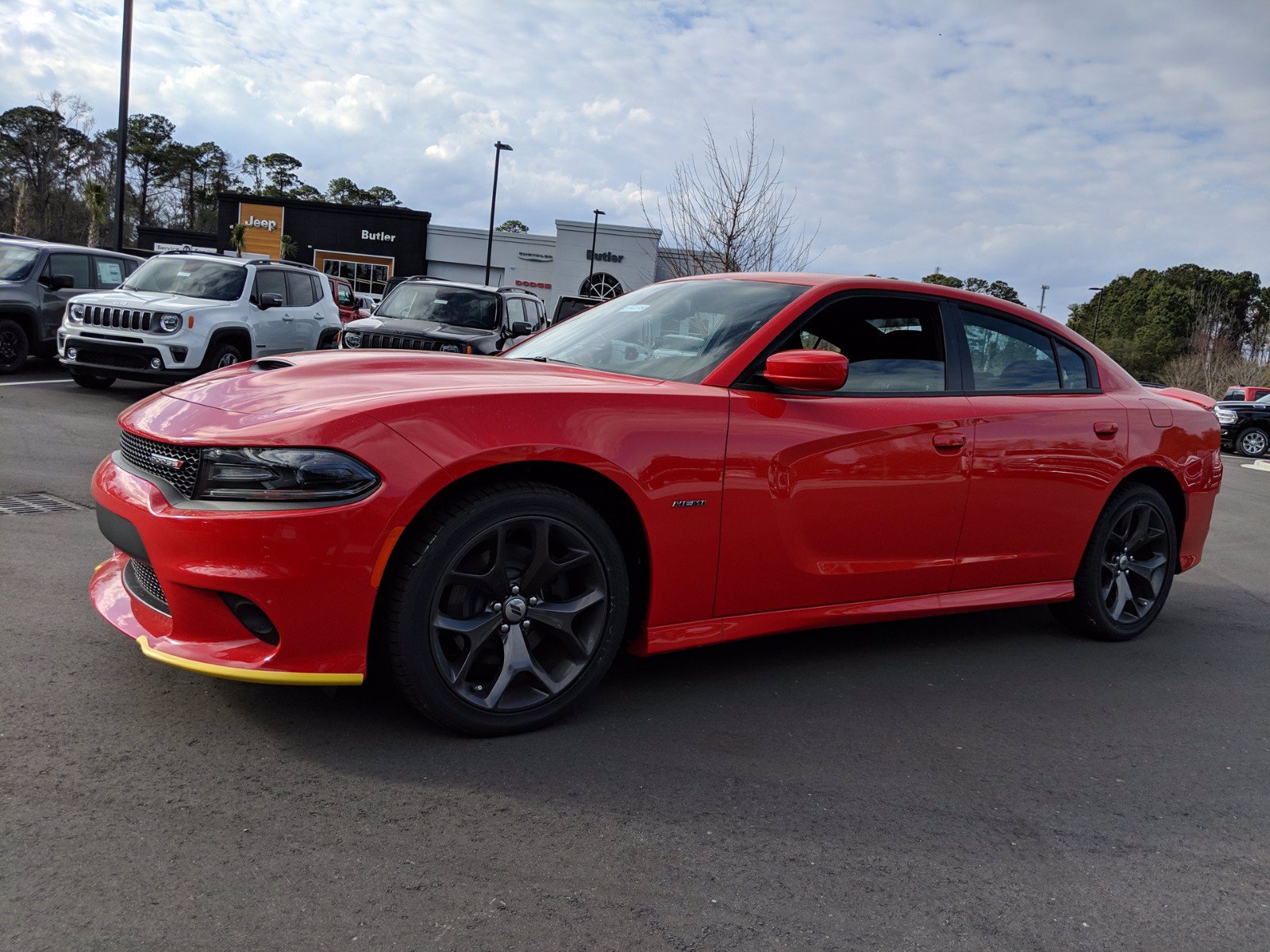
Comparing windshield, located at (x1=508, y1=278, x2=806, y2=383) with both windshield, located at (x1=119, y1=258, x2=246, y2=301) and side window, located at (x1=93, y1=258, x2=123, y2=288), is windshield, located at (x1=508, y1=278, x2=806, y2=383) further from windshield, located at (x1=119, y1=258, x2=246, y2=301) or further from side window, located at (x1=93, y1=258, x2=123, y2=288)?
side window, located at (x1=93, y1=258, x2=123, y2=288)

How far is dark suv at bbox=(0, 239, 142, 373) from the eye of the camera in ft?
43.7

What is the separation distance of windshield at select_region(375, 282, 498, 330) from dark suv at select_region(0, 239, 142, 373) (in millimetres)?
4054

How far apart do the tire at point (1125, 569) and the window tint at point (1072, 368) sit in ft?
1.78

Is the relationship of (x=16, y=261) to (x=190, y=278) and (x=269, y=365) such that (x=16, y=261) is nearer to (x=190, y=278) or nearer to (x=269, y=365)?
(x=190, y=278)

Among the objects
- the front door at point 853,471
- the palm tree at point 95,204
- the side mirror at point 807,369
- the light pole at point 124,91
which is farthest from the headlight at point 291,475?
the palm tree at point 95,204

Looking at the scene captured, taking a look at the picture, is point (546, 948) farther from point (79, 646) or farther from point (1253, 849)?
point (79, 646)

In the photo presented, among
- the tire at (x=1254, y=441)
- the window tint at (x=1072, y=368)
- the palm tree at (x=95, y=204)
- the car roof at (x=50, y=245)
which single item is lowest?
the tire at (x=1254, y=441)

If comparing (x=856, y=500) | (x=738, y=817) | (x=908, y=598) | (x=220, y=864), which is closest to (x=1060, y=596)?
(x=908, y=598)

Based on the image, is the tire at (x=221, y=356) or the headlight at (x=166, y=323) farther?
the tire at (x=221, y=356)

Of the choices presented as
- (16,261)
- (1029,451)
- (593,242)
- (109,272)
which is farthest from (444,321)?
(593,242)

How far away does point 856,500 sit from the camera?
152 inches

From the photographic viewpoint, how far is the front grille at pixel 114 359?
11.9 m

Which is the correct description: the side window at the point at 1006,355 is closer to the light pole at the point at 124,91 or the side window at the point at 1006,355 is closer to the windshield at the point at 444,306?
the windshield at the point at 444,306

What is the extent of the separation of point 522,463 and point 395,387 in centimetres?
46
